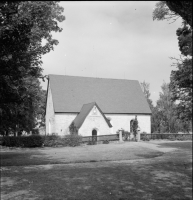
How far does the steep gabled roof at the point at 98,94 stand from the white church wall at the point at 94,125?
4314 mm

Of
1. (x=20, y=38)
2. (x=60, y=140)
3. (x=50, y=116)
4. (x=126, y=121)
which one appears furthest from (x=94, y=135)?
(x=20, y=38)

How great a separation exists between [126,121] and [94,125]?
28.4 ft

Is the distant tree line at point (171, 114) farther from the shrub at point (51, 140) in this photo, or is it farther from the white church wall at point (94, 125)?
the white church wall at point (94, 125)

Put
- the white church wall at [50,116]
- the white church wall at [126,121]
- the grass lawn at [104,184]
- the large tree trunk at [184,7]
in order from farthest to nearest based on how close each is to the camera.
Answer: the white church wall at [126,121], the white church wall at [50,116], the grass lawn at [104,184], the large tree trunk at [184,7]

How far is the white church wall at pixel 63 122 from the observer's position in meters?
38.9

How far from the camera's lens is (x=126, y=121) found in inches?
1703

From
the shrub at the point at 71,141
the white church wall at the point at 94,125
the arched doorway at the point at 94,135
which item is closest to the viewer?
the shrub at the point at 71,141

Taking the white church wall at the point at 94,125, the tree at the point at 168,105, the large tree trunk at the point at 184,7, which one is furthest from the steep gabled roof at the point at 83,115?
the large tree trunk at the point at 184,7

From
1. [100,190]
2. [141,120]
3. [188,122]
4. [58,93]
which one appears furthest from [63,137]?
[188,122]

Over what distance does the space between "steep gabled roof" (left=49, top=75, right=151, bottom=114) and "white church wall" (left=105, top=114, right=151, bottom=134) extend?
2.47ft

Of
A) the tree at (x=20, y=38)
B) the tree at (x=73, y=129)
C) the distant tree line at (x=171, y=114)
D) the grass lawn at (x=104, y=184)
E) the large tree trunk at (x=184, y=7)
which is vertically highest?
the tree at (x=20, y=38)

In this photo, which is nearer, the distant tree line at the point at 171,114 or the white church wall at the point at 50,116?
the distant tree line at the point at 171,114

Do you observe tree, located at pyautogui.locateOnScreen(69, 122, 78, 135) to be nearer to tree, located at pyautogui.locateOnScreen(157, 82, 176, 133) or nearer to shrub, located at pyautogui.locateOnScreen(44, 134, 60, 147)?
shrub, located at pyautogui.locateOnScreen(44, 134, 60, 147)

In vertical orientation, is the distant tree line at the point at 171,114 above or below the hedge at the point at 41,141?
above
